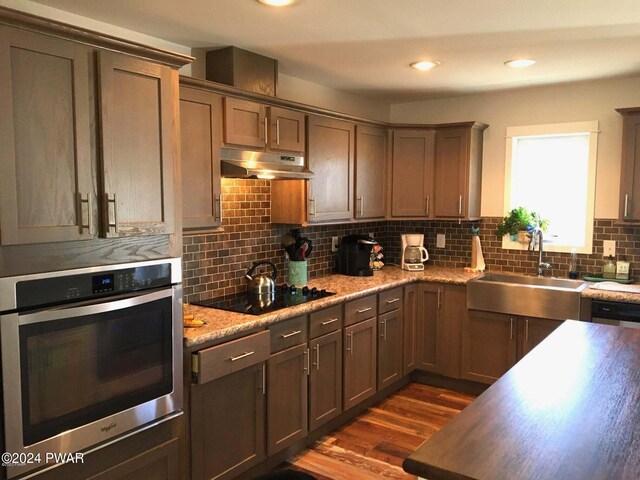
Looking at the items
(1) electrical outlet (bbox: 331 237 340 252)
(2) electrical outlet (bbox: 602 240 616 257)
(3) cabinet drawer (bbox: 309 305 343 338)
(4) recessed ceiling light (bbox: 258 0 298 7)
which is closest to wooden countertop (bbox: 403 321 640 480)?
(3) cabinet drawer (bbox: 309 305 343 338)

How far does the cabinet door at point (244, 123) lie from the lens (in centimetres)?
295

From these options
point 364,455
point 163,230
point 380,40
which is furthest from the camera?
point 364,455

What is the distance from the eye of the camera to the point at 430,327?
428 cm

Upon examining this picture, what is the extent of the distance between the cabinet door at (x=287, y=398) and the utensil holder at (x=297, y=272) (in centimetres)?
69

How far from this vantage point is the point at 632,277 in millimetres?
3986

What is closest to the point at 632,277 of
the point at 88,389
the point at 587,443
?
the point at 587,443

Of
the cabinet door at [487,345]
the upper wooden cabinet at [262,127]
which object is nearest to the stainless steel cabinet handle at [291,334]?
the upper wooden cabinet at [262,127]

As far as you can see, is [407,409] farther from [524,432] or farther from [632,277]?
[524,432]

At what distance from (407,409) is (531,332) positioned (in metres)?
1.06

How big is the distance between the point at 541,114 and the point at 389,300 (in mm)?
1998

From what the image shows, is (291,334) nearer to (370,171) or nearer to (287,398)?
(287,398)

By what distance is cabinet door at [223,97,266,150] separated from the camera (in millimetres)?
2947

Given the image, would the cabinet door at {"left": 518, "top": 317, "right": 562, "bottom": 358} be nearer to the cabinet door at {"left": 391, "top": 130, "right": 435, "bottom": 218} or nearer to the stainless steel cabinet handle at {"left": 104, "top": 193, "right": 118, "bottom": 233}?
the cabinet door at {"left": 391, "top": 130, "right": 435, "bottom": 218}

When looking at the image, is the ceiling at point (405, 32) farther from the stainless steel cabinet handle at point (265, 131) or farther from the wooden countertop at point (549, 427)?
the wooden countertop at point (549, 427)
